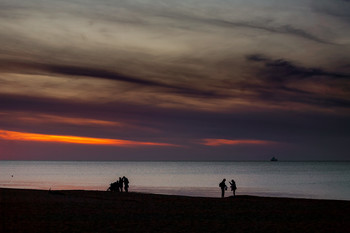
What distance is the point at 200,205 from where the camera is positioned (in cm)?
2819

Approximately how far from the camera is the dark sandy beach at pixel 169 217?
60.4 feet

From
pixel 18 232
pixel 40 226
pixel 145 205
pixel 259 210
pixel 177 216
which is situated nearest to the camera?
pixel 18 232

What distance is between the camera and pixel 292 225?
791 inches

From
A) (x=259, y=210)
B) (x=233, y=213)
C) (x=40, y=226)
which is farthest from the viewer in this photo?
(x=259, y=210)

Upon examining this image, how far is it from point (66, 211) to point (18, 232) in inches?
251

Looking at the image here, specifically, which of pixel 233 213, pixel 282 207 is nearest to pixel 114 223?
pixel 233 213

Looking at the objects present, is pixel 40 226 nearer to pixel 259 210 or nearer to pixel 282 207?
pixel 259 210

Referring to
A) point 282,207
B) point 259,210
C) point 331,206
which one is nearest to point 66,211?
point 259,210

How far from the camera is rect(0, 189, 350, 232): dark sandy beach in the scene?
60.4 ft

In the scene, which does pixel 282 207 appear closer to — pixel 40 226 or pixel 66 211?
pixel 66 211

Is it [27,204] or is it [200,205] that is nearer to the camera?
[27,204]

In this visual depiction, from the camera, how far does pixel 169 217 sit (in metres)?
22.0

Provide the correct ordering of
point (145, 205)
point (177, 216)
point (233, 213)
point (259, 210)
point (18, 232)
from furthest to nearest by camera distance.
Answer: point (145, 205) < point (259, 210) < point (233, 213) < point (177, 216) < point (18, 232)

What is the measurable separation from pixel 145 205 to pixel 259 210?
7679 mm
